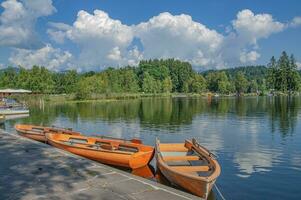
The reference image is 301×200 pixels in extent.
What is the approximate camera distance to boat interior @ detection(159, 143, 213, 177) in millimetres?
14586

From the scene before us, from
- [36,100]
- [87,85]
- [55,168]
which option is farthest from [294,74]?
[55,168]

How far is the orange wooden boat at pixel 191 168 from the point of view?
1216cm

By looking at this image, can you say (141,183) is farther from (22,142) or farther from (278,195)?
(22,142)

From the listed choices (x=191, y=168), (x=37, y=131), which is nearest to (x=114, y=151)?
(x=191, y=168)

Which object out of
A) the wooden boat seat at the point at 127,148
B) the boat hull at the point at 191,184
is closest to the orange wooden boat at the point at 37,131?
the wooden boat seat at the point at 127,148

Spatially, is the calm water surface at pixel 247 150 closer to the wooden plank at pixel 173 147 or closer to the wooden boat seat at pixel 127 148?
the wooden plank at pixel 173 147

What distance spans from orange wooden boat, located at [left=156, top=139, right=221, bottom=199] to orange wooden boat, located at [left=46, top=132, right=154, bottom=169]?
3.49 ft

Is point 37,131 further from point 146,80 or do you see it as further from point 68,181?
point 146,80

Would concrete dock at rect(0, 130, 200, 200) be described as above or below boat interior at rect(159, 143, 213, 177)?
above

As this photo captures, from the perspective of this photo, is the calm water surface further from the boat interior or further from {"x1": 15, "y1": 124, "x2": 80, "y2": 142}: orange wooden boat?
{"x1": 15, "y1": 124, "x2": 80, "y2": 142}: orange wooden boat

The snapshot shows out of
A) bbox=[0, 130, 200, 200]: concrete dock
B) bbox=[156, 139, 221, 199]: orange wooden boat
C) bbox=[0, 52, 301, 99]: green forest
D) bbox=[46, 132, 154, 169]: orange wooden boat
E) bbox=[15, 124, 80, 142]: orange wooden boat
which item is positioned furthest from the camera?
bbox=[0, 52, 301, 99]: green forest

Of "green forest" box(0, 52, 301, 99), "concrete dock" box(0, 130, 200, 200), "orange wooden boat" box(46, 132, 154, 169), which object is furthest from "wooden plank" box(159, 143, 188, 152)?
"green forest" box(0, 52, 301, 99)

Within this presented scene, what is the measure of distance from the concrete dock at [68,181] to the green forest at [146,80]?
8237cm

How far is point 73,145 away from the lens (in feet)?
68.1
